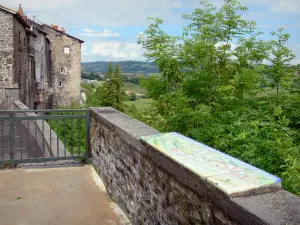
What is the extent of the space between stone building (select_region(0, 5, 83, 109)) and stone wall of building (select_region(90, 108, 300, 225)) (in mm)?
17322

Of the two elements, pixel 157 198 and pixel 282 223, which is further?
pixel 157 198

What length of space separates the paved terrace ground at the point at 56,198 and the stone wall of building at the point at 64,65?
119 ft

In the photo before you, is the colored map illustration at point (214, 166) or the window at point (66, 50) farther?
the window at point (66, 50)

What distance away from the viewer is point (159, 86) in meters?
7.52

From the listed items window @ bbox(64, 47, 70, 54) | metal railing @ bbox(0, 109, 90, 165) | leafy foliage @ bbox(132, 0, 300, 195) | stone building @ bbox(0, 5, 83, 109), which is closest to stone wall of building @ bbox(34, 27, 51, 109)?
stone building @ bbox(0, 5, 83, 109)

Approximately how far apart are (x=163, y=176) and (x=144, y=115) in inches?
182

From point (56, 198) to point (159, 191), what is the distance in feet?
8.37

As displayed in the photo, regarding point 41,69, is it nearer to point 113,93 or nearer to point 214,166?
point 113,93

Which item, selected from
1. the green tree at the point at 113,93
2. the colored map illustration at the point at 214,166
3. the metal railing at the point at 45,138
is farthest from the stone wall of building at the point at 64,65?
the colored map illustration at the point at 214,166

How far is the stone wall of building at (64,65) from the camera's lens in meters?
41.3

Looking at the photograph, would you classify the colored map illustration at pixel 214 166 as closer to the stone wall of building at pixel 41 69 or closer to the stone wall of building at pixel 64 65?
the stone wall of building at pixel 41 69

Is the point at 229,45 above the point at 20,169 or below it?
above

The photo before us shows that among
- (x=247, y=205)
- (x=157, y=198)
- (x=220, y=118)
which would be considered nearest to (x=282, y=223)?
(x=247, y=205)

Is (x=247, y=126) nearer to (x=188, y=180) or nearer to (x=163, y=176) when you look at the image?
(x=163, y=176)
